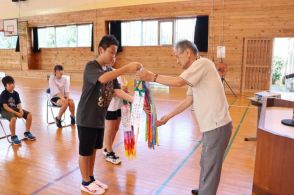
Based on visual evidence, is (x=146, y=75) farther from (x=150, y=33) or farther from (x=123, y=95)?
(x=150, y=33)

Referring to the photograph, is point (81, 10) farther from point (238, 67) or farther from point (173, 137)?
point (173, 137)

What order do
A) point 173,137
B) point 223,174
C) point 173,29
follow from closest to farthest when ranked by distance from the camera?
point 223,174 → point 173,137 → point 173,29

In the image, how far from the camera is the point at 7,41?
→ 17266mm

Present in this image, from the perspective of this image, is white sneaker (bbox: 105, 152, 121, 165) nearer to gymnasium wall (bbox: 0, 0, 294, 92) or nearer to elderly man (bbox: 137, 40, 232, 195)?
elderly man (bbox: 137, 40, 232, 195)

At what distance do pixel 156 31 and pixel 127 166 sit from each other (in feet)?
31.7

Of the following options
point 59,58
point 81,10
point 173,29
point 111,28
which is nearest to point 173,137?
point 173,29

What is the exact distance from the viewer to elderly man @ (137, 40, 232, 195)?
75.3 inches

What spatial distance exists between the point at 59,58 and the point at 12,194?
13.4 m

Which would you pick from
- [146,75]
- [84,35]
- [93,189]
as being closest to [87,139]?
[93,189]

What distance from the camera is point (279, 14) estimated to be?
9.34m

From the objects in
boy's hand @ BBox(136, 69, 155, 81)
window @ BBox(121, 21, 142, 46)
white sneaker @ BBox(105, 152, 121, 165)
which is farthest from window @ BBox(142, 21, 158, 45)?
boy's hand @ BBox(136, 69, 155, 81)

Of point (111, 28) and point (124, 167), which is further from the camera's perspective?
point (111, 28)

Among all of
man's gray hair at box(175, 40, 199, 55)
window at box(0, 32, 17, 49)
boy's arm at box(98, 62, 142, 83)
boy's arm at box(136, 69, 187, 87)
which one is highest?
window at box(0, 32, 17, 49)

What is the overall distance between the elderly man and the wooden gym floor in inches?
34.0
